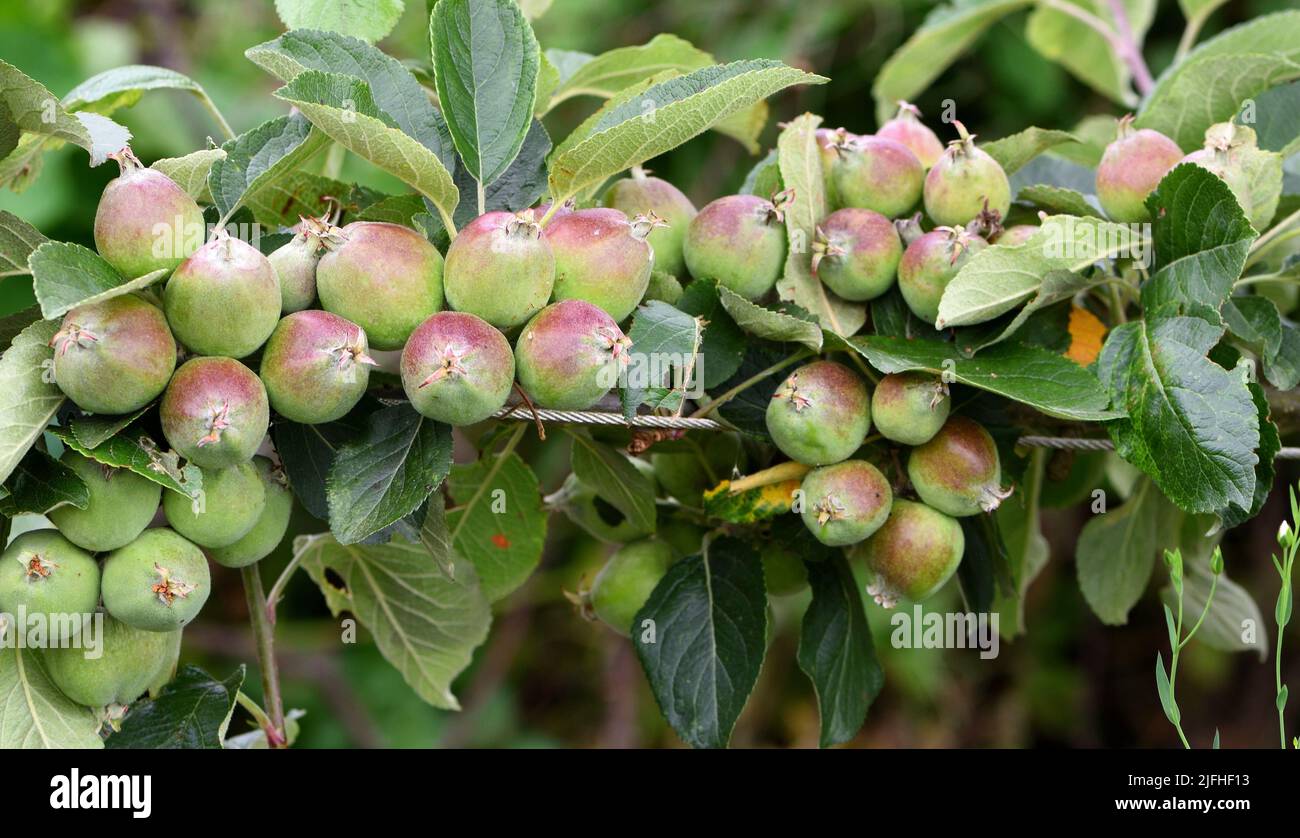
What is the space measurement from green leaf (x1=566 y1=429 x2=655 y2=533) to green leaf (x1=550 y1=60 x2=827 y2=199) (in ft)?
0.49

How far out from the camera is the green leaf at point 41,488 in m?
0.50

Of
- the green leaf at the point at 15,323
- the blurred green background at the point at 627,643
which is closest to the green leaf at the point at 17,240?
the green leaf at the point at 15,323

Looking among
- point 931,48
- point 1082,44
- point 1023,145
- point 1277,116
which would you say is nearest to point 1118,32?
point 1082,44

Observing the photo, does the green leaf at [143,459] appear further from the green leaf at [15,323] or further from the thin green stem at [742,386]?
the thin green stem at [742,386]

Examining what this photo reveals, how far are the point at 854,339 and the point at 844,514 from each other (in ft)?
0.30

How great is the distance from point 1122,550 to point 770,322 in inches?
14.7

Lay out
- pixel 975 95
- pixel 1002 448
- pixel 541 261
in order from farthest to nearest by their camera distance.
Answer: pixel 975 95
pixel 1002 448
pixel 541 261

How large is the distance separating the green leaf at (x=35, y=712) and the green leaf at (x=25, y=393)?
10 centimetres

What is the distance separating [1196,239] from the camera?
2.02ft

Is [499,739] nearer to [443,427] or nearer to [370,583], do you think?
[370,583]

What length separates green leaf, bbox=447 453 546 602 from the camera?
2.42ft

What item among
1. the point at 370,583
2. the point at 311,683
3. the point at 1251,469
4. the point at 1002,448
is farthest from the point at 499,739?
the point at 1251,469

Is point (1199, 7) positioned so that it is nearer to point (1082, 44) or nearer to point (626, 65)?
point (1082, 44)

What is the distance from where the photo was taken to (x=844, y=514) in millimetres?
594
